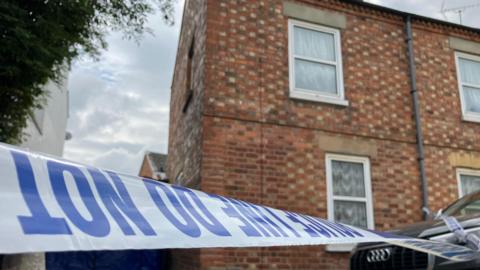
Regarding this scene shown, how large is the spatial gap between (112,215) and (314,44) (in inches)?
285

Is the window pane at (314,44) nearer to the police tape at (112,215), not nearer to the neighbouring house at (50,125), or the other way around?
the neighbouring house at (50,125)

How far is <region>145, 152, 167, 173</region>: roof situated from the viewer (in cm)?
1970

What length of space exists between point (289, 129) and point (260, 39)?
1743mm

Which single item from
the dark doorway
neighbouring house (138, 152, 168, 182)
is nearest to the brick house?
the dark doorway

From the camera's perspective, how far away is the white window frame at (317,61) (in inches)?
330

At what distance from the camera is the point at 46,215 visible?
212 cm

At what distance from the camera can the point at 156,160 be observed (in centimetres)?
2153

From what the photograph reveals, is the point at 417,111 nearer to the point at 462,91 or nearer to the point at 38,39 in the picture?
the point at 462,91

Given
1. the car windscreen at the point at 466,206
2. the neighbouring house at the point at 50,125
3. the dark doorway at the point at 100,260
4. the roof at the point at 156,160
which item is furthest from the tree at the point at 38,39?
the roof at the point at 156,160

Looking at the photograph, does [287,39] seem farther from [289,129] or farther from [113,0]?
[113,0]

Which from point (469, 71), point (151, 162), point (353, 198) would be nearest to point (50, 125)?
Answer: point (151, 162)

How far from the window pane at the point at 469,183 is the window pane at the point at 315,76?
3199mm

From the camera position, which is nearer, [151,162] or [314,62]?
[314,62]

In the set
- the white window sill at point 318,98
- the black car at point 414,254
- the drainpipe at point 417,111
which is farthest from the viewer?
the drainpipe at point 417,111
